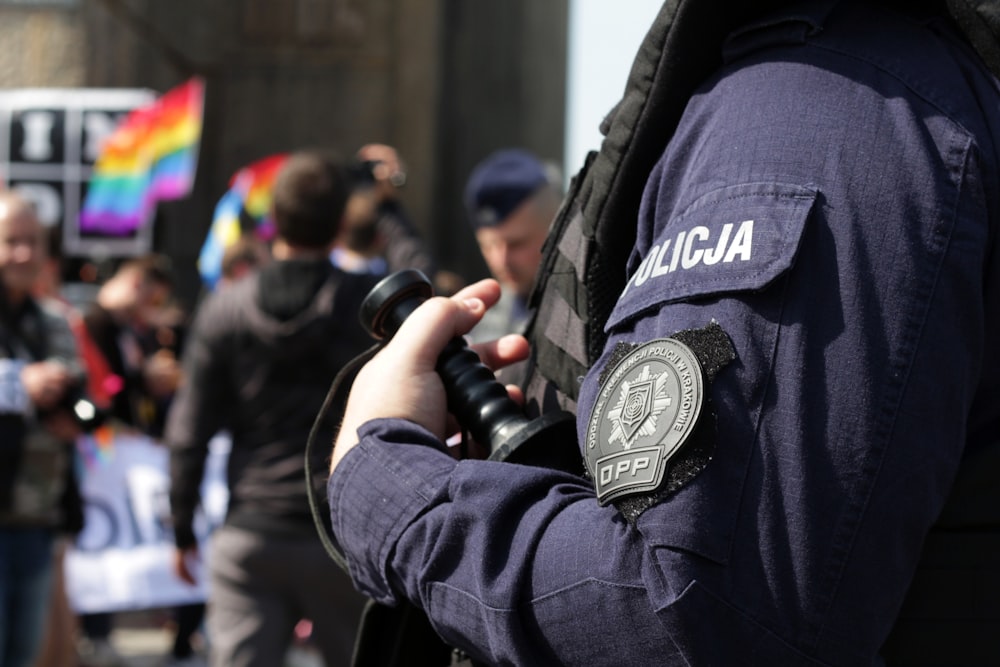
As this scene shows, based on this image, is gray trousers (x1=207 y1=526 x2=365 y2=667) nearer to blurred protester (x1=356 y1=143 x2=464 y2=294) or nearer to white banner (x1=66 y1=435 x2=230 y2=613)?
blurred protester (x1=356 y1=143 x2=464 y2=294)

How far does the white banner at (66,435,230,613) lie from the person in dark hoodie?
8.19ft

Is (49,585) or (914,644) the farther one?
(49,585)

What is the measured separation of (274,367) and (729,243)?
3.37 m

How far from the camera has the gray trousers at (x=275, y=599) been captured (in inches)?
168

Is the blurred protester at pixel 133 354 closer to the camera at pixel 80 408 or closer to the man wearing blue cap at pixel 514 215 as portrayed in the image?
the camera at pixel 80 408

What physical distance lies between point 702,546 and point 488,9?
14306mm

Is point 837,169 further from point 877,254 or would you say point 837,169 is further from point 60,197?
point 60,197

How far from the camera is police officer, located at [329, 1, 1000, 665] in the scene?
1.07 m

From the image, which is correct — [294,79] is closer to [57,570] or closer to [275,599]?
[57,570]

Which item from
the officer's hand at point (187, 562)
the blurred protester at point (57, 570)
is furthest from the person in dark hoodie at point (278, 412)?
the blurred protester at point (57, 570)

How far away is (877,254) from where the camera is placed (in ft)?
3.59

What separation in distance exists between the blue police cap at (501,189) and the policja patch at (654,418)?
3.59 metres

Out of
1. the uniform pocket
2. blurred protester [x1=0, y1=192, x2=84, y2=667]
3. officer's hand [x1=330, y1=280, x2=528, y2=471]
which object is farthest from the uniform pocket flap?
blurred protester [x1=0, y1=192, x2=84, y2=667]

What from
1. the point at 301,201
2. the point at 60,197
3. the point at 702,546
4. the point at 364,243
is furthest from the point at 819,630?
the point at 60,197
